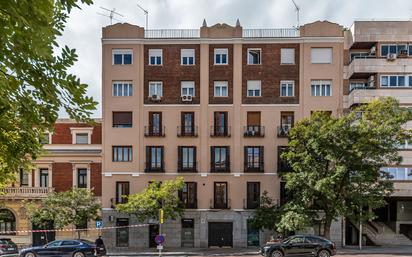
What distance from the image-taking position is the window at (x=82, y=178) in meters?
42.0

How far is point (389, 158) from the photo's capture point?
1329 inches

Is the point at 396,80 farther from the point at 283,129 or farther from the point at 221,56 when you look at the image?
the point at 221,56

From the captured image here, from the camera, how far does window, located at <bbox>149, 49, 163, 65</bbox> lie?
40431mm

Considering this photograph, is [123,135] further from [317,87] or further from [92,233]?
[317,87]

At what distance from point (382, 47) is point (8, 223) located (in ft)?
106

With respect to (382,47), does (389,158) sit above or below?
below

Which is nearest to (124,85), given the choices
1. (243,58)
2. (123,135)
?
(123,135)

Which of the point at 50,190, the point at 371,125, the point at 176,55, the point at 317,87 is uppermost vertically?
the point at 176,55

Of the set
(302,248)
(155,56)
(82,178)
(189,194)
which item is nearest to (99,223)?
(82,178)

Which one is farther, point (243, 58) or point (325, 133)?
point (243, 58)

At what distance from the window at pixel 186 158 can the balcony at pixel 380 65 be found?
14.0m

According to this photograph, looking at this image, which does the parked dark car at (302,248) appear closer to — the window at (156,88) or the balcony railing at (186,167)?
the balcony railing at (186,167)

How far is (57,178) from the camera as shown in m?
41.7

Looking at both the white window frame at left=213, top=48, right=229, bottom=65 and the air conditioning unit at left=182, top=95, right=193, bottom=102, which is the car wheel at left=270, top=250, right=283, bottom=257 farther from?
the white window frame at left=213, top=48, right=229, bottom=65
